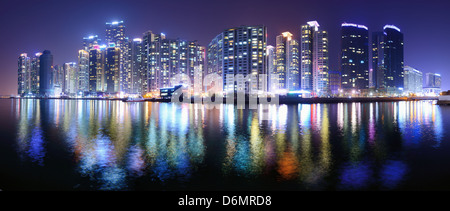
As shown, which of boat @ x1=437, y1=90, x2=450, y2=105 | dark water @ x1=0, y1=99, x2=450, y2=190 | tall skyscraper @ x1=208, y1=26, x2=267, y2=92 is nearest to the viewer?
dark water @ x1=0, y1=99, x2=450, y2=190

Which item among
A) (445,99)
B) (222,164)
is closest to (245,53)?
(445,99)

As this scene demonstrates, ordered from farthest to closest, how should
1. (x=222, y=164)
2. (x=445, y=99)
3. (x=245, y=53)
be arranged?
(x=245, y=53) → (x=445, y=99) → (x=222, y=164)

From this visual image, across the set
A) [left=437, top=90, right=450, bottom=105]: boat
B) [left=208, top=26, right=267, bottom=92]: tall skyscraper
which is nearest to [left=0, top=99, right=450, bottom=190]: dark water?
[left=437, top=90, right=450, bottom=105]: boat

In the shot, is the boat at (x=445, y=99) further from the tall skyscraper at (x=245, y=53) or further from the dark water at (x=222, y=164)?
the dark water at (x=222, y=164)

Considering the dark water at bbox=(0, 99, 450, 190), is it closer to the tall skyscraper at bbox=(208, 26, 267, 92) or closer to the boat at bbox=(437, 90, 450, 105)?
the boat at bbox=(437, 90, 450, 105)

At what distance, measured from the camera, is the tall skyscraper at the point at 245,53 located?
17112 centimetres

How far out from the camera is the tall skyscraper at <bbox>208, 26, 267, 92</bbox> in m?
171

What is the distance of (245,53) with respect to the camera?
568 feet

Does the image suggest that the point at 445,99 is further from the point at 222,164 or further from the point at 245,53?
the point at 222,164

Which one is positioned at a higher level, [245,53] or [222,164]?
[245,53]

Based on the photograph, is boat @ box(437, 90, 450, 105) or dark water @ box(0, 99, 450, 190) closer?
dark water @ box(0, 99, 450, 190)

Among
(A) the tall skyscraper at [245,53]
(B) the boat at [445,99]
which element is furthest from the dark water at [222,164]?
(A) the tall skyscraper at [245,53]

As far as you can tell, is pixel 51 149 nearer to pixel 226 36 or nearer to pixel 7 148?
pixel 7 148
